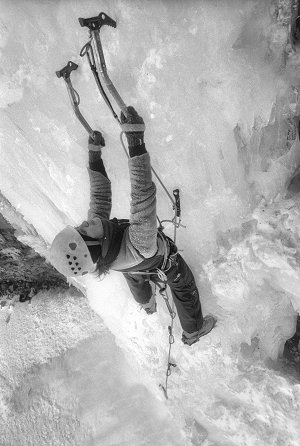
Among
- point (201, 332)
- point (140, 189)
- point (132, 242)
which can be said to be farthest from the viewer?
point (201, 332)

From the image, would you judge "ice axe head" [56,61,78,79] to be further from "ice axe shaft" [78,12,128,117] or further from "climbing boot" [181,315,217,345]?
"climbing boot" [181,315,217,345]

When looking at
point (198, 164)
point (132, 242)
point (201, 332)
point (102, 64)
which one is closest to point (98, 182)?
point (132, 242)

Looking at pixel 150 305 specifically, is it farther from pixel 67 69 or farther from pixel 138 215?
→ pixel 67 69

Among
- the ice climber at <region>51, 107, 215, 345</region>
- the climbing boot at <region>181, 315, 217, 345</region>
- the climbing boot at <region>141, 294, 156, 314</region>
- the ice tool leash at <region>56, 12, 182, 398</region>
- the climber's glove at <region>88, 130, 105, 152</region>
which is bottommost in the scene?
the climbing boot at <region>181, 315, 217, 345</region>

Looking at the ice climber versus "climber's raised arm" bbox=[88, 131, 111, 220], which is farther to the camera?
"climber's raised arm" bbox=[88, 131, 111, 220]

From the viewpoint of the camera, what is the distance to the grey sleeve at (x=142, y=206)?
6.64 feet

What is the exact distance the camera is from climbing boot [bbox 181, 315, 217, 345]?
3278mm

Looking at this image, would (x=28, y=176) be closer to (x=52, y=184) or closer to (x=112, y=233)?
(x=52, y=184)

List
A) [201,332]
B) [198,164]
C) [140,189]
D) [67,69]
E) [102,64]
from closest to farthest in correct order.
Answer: [102,64] < [140,189] < [67,69] < [198,164] < [201,332]

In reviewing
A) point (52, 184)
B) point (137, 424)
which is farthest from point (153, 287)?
point (137, 424)

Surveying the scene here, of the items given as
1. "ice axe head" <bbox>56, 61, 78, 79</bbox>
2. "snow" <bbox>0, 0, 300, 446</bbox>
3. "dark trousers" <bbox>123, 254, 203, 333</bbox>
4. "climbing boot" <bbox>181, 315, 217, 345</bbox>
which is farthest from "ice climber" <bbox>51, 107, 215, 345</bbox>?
"ice axe head" <bbox>56, 61, 78, 79</bbox>

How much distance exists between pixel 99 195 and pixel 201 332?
5.20ft

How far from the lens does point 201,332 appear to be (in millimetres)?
3316

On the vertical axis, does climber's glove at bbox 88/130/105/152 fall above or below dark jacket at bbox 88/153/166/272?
above
